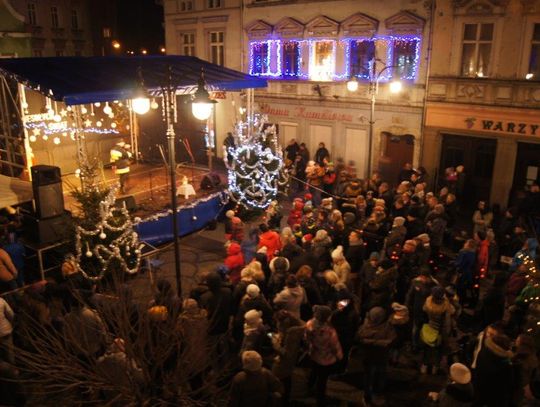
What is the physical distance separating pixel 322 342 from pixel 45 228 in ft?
24.9

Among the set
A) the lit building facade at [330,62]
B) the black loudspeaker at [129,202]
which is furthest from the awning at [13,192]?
the lit building facade at [330,62]

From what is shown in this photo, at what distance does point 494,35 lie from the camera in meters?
15.1

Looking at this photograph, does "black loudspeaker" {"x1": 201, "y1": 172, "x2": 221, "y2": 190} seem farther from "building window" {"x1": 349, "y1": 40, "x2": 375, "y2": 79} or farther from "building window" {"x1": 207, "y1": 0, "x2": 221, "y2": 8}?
"building window" {"x1": 207, "y1": 0, "x2": 221, "y2": 8}

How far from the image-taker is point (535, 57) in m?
14.5

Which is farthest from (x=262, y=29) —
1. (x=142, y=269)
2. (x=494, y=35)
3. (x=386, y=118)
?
→ (x=142, y=269)

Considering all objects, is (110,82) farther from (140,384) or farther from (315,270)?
(140,384)

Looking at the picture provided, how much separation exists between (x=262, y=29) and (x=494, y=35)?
9.48m

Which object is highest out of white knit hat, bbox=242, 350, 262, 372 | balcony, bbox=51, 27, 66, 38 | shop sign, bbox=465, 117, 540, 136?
balcony, bbox=51, 27, 66, 38

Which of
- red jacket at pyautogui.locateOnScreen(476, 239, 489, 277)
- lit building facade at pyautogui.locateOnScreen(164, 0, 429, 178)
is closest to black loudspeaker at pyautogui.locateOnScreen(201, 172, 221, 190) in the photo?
lit building facade at pyautogui.locateOnScreen(164, 0, 429, 178)

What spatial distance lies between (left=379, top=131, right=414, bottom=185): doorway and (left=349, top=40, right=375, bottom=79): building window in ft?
8.19

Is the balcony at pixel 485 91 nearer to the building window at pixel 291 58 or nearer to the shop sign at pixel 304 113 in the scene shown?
the shop sign at pixel 304 113

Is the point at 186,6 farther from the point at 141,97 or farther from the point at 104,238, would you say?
the point at 141,97

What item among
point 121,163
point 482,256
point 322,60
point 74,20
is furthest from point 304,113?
point 74,20

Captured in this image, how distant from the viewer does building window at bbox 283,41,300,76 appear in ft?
66.8
